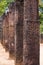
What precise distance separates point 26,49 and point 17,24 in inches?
163

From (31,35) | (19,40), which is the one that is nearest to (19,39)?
(19,40)

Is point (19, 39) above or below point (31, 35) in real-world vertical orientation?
below

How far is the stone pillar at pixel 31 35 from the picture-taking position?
7.16 metres

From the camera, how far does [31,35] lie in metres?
7.23

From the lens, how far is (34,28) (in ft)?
23.8

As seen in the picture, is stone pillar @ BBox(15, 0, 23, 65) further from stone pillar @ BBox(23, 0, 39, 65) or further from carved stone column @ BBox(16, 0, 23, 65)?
stone pillar @ BBox(23, 0, 39, 65)

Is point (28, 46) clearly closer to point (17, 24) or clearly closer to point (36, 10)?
point (36, 10)

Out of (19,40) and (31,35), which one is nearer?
(31,35)

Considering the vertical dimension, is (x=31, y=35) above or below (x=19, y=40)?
above

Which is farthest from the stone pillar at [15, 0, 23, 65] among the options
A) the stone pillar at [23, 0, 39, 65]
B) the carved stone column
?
the stone pillar at [23, 0, 39, 65]

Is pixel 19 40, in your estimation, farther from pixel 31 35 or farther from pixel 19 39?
pixel 31 35

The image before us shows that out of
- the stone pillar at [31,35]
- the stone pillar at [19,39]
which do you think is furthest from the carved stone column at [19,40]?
the stone pillar at [31,35]

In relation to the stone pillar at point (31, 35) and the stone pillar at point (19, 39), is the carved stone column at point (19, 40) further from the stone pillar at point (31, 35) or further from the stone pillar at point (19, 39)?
the stone pillar at point (31, 35)

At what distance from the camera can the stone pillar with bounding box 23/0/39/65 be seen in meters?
7.16
